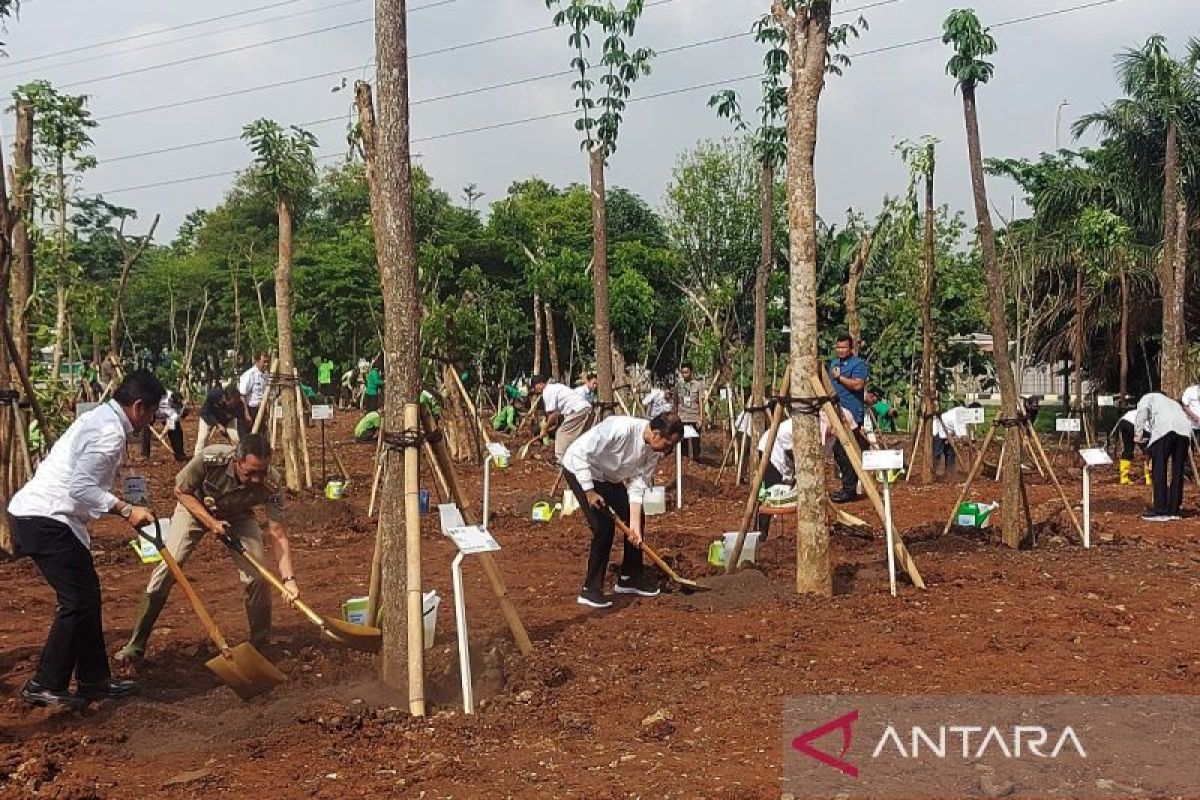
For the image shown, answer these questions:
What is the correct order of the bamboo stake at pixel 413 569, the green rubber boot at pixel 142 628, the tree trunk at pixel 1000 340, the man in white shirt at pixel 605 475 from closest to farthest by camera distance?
1. the bamboo stake at pixel 413 569
2. the green rubber boot at pixel 142 628
3. the man in white shirt at pixel 605 475
4. the tree trunk at pixel 1000 340

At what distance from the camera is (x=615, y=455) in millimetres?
8414

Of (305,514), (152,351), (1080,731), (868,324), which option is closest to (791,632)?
(1080,731)

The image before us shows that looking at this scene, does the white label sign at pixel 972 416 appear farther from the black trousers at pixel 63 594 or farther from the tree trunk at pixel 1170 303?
the black trousers at pixel 63 594

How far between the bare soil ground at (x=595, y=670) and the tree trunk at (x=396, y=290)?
1.40 feet

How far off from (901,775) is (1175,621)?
3.79 m

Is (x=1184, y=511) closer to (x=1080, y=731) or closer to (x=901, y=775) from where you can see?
(x=1080, y=731)

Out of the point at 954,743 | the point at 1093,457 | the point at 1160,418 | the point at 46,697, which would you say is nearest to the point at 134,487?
the point at 46,697

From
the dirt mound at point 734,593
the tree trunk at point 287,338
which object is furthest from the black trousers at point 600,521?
the tree trunk at point 287,338

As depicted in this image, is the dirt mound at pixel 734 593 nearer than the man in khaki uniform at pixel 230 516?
No

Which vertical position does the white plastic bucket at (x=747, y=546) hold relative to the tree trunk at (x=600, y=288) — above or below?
below

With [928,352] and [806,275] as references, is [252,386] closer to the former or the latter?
[928,352]

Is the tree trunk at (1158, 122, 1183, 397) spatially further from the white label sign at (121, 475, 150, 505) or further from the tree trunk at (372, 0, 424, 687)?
the white label sign at (121, 475, 150, 505)

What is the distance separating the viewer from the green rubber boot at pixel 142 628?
719cm

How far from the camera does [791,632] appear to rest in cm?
746
